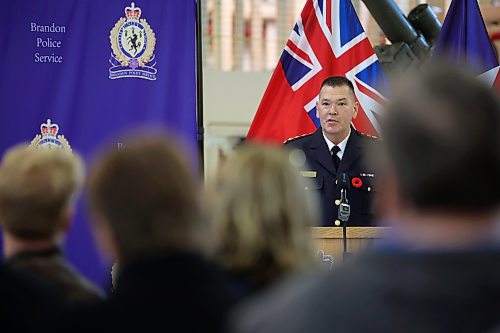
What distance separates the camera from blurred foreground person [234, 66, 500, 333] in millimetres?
1267

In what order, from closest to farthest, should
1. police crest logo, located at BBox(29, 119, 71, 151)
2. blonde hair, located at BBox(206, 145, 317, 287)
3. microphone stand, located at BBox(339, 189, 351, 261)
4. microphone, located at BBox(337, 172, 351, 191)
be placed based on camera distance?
blonde hair, located at BBox(206, 145, 317, 287) → microphone stand, located at BBox(339, 189, 351, 261) → microphone, located at BBox(337, 172, 351, 191) → police crest logo, located at BBox(29, 119, 71, 151)

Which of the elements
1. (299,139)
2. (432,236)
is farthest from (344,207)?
(432,236)

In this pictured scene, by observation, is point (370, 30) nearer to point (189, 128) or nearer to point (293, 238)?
point (189, 128)

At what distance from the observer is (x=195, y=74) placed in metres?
5.05

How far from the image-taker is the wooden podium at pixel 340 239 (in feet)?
13.7

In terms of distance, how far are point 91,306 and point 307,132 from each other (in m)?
3.77

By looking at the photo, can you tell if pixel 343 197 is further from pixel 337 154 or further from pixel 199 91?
pixel 199 91

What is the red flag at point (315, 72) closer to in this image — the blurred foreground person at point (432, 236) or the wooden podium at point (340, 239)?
the wooden podium at point (340, 239)

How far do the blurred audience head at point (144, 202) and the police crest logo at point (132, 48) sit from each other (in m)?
3.30

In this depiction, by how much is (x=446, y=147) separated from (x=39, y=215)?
1031 mm

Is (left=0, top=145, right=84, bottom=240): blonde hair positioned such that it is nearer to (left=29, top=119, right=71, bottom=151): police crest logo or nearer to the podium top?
the podium top

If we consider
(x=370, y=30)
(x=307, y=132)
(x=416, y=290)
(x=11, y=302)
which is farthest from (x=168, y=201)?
(x=370, y=30)

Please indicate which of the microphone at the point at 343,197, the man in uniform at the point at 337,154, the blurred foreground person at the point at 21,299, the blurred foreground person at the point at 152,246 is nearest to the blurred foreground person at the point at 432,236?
the blurred foreground person at the point at 152,246

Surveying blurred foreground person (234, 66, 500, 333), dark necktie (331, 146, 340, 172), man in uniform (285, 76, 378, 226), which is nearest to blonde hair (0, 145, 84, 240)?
blurred foreground person (234, 66, 500, 333)
